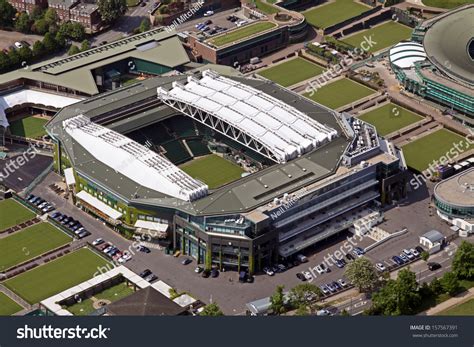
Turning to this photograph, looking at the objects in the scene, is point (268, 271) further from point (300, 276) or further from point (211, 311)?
point (211, 311)

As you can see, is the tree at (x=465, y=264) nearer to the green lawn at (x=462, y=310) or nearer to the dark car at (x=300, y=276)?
the green lawn at (x=462, y=310)

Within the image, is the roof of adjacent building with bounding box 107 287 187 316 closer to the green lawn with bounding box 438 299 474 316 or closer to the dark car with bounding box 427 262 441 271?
the green lawn with bounding box 438 299 474 316

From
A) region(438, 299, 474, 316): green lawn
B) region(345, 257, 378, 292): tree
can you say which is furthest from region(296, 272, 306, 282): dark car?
region(438, 299, 474, 316): green lawn

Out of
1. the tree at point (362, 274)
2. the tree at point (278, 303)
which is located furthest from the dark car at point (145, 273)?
the tree at point (362, 274)

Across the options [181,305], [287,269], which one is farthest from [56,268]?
[287,269]

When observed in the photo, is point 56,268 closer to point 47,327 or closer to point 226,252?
point 226,252

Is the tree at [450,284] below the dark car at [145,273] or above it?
above

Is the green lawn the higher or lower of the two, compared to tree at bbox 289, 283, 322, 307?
lower
